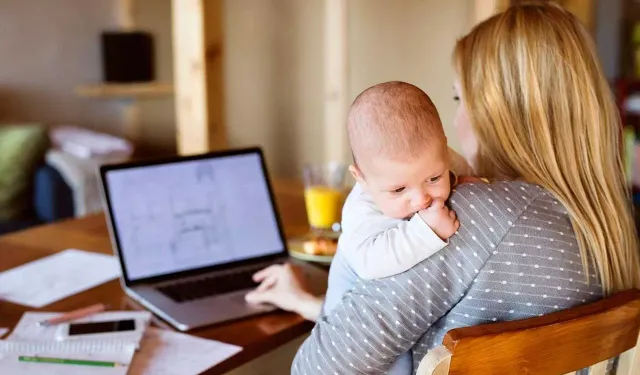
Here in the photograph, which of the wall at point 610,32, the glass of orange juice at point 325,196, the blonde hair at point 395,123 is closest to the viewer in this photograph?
the blonde hair at point 395,123

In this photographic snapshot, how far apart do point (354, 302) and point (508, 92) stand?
395mm

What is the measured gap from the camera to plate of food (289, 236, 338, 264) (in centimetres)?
167

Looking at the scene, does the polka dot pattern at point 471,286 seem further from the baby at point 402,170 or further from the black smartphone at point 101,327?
the black smartphone at point 101,327

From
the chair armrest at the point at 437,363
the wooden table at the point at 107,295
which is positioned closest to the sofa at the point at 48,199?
the wooden table at the point at 107,295

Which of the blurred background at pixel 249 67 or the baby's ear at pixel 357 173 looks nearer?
the baby's ear at pixel 357 173

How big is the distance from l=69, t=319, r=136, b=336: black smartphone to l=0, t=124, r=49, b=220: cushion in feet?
7.34

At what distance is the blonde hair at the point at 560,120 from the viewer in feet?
3.60

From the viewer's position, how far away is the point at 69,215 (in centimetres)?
337

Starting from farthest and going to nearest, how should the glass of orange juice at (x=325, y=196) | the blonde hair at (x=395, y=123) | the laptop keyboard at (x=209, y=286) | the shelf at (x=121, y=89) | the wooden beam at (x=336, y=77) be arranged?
the shelf at (x=121, y=89), the wooden beam at (x=336, y=77), the glass of orange juice at (x=325, y=196), the laptop keyboard at (x=209, y=286), the blonde hair at (x=395, y=123)

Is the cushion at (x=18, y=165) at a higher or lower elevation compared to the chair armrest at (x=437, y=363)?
lower

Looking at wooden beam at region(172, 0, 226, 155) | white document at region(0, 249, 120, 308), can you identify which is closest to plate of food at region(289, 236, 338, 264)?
white document at region(0, 249, 120, 308)

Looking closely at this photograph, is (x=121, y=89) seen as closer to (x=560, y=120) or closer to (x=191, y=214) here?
(x=191, y=214)

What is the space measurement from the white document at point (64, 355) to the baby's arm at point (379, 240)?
0.40 meters

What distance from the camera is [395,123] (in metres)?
0.96
